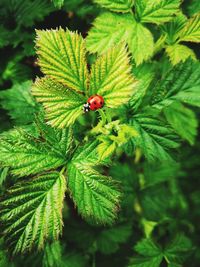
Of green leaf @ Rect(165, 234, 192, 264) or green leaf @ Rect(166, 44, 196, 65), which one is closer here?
green leaf @ Rect(166, 44, 196, 65)

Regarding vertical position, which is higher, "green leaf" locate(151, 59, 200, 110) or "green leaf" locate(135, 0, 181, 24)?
"green leaf" locate(135, 0, 181, 24)

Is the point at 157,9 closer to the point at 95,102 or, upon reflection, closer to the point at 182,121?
the point at 95,102

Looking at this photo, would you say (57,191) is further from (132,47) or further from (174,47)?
(174,47)

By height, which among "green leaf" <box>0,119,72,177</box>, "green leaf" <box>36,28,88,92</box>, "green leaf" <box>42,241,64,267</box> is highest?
"green leaf" <box>36,28,88,92</box>

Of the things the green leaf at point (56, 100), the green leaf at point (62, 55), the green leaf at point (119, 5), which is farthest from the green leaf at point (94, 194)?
the green leaf at point (119, 5)

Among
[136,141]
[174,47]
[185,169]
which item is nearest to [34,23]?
[174,47]

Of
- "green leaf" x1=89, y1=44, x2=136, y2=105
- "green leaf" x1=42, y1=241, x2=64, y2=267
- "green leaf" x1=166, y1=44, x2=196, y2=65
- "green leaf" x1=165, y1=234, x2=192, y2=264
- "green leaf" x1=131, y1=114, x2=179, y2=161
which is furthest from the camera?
"green leaf" x1=165, y1=234, x2=192, y2=264

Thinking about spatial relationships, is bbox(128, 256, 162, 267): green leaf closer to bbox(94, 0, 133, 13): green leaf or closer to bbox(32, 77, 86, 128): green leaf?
bbox(32, 77, 86, 128): green leaf

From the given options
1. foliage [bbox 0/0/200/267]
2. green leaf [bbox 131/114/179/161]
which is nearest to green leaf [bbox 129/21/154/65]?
foliage [bbox 0/0/200/267]
